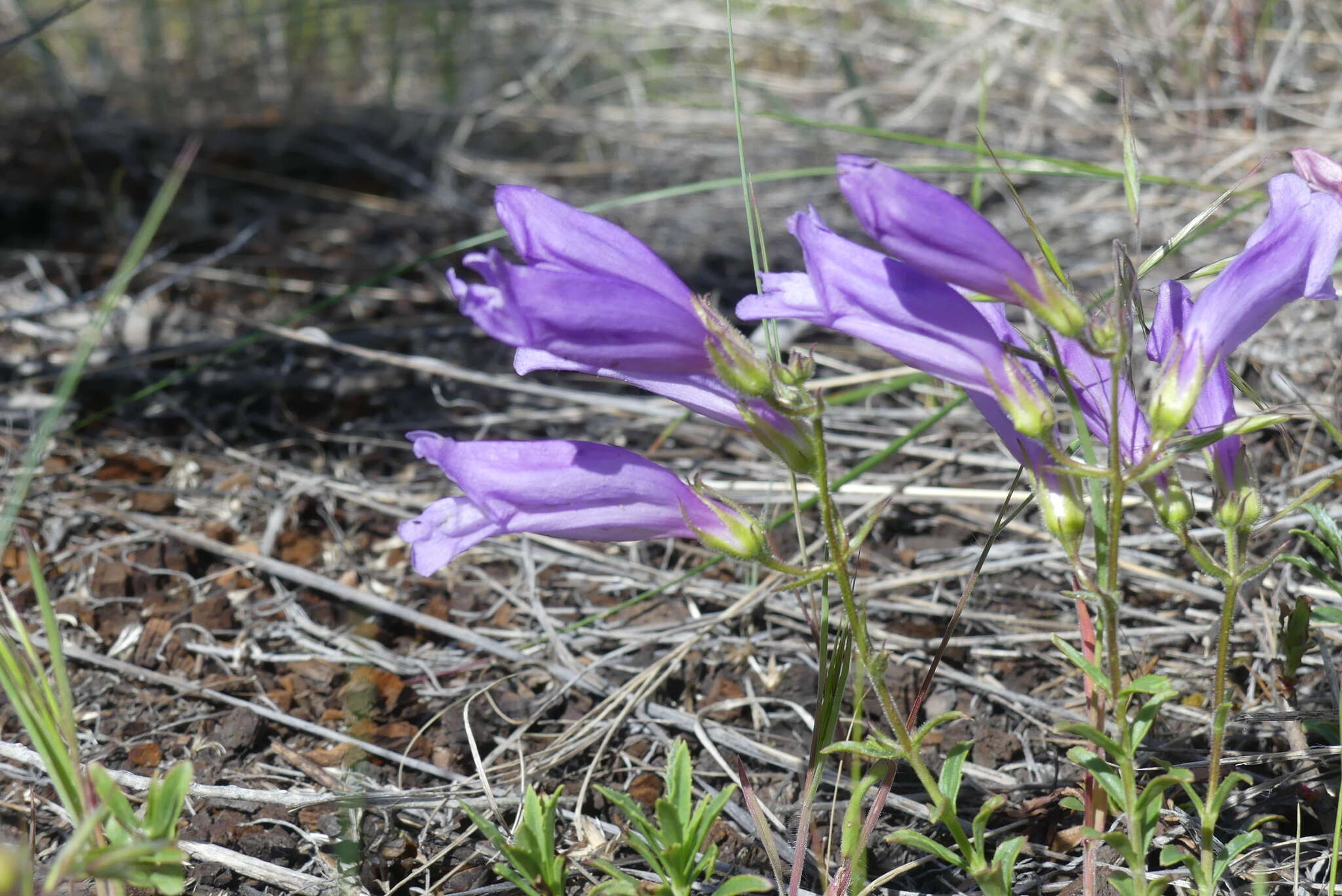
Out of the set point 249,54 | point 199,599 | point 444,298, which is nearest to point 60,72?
point 249,54

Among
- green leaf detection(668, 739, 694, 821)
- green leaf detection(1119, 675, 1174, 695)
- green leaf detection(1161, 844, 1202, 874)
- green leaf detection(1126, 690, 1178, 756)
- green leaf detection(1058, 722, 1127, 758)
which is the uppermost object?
green leaf detection(1119, 675, 1174, 695)

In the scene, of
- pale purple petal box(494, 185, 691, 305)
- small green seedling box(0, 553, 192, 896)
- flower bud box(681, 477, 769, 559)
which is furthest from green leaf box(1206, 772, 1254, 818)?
small green seedling box(0, 553, 192, 896)

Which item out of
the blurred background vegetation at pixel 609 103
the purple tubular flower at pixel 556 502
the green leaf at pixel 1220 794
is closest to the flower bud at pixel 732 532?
the purple tubular flower at pixel 556 502

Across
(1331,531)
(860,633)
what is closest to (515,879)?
(860,633)

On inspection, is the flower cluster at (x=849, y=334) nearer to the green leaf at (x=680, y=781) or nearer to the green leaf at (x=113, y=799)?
the green leaf at (x=680, y=781)

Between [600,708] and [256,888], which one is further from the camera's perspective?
[600,708]

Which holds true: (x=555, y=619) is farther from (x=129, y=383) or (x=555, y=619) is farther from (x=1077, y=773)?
(x=129, y=383)

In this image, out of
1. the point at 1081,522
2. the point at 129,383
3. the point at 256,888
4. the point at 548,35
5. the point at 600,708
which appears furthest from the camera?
the point at 548,35

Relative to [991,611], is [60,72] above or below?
above

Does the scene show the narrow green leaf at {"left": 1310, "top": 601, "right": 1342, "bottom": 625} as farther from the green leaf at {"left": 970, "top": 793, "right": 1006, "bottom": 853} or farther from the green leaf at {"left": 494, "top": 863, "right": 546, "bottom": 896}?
the green leaf at {"left": 494, "top": 863, "right": 546, "bottom": 896}
